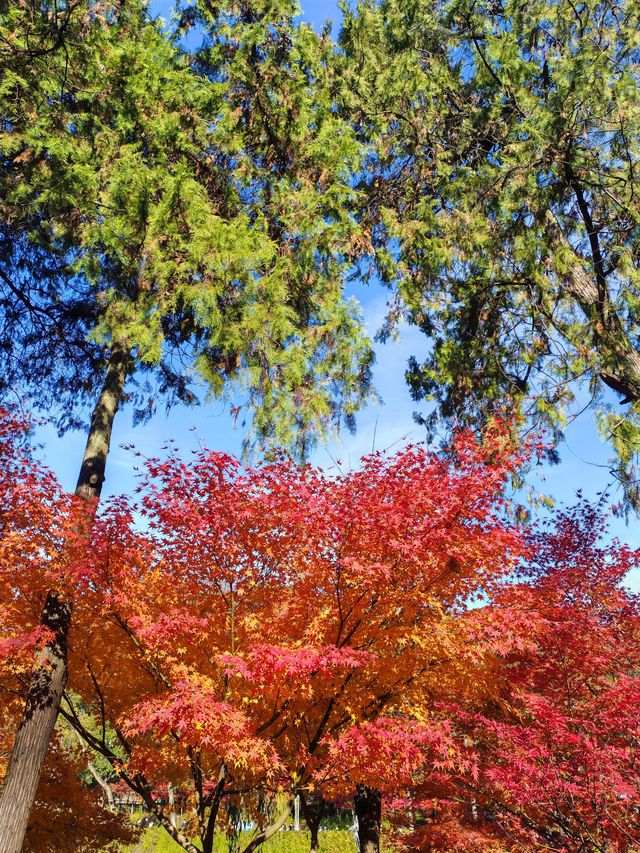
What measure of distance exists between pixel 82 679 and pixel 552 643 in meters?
5.14

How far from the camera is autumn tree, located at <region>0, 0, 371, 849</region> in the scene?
754 centimetres

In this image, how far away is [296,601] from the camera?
541 centimetres

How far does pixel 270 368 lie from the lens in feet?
25.7

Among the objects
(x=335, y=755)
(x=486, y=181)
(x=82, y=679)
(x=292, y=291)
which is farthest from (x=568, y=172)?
(x=82, y=679)

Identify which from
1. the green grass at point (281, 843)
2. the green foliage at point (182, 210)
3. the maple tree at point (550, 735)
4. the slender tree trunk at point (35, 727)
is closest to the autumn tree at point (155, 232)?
the green foliage at point (182, 210)

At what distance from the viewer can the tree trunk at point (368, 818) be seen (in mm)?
8047

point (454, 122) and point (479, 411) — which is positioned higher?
point (454, 122)

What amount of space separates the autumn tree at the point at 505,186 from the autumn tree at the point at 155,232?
141 centimetres

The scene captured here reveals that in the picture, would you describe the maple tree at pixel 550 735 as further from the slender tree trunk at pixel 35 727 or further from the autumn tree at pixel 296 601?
the slender tree trunk at pixel 35 727

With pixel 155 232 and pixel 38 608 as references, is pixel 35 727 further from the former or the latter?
pixel 155 232

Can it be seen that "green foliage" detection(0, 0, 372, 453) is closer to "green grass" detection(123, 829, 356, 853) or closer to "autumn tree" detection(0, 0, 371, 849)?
"autumn tree" detection(0, 0, 371, 849)

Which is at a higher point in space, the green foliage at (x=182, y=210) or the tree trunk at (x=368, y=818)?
the green foliage at (x=182, y=210)

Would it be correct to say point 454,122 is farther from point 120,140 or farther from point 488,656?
point 488,656

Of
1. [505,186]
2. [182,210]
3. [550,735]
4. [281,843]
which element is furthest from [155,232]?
[281,843]
